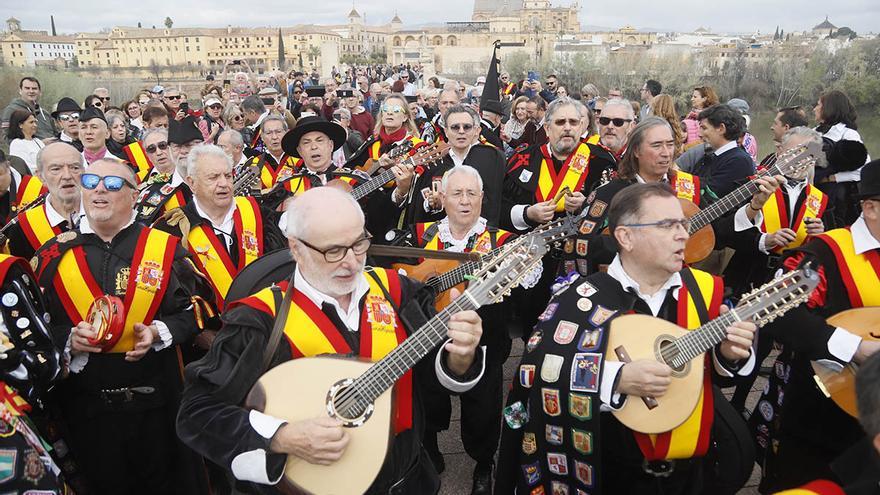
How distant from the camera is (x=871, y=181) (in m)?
2.88

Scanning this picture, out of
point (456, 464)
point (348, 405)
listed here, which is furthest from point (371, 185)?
point (348, 405)

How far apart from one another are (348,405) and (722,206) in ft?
11.4

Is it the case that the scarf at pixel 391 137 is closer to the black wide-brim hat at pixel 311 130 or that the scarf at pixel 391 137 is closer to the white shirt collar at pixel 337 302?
the black wide-brim hat at pixel 311 130

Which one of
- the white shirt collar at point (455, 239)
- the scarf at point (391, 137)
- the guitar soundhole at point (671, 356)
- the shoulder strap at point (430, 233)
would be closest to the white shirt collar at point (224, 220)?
the shoulder strap at point (430, 233)

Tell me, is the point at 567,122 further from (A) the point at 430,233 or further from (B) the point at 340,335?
→ (B) the point at 340,335

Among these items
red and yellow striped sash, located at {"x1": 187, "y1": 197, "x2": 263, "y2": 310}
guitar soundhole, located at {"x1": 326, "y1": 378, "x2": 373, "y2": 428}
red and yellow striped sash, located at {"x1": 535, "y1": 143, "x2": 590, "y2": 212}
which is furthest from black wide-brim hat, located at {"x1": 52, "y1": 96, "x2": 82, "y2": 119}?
guitar soundhole, located at {"x1": 326, "y1": 378, "x2": 373, "y2": 428}

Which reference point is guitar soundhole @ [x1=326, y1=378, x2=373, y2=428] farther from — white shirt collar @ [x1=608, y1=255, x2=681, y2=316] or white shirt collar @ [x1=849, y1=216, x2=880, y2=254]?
white shirt collar @ [x1=849, y1=216, x2=880, y2=254]

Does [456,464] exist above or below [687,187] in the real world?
below

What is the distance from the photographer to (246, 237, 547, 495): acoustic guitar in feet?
7.53

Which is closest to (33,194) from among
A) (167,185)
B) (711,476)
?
(167,185)

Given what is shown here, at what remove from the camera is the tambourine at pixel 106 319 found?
10.1 feet

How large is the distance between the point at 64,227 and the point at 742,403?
545cm

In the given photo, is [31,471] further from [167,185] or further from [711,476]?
[167,185]

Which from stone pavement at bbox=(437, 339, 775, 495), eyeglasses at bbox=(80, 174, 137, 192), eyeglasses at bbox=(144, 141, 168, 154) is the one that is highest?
eyeglasses at bbox=(80, 174, 137, 192)
